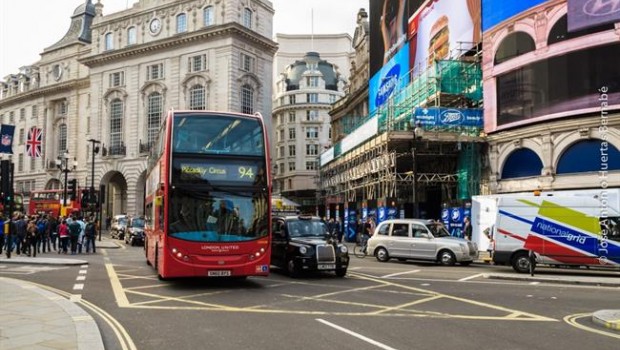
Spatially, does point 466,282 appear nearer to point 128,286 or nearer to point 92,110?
point 128,286

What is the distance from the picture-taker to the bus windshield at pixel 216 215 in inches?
502

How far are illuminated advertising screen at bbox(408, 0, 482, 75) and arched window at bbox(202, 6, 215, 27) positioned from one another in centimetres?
2978

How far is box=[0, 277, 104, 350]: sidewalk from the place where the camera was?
7137 mm

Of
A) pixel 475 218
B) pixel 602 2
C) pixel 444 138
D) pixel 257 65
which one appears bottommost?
pixel 475 218

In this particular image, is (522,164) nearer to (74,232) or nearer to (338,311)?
(338,311)

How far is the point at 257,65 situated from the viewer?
6688cm

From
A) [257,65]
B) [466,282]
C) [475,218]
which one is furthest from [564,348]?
[257,65]

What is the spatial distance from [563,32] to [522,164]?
662 cm

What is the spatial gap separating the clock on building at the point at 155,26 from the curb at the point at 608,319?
213ft

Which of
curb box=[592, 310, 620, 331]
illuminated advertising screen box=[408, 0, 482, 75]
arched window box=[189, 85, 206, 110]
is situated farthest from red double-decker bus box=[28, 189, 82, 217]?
curb box=[592, 310, 620, 331]

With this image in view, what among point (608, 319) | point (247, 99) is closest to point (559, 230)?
point (608, 319)

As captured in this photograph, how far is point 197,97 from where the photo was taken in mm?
65000

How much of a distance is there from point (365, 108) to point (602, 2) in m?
32.2

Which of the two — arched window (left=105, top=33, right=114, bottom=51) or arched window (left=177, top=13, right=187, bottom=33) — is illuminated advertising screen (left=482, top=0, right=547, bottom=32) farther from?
arched window (left=105, top=33, right=114, bottom=51)
